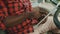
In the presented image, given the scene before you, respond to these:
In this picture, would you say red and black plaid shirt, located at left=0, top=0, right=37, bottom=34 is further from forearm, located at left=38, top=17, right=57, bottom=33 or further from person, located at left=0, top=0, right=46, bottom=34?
forearm, located at left=38, top=17, right=57, bottom=33

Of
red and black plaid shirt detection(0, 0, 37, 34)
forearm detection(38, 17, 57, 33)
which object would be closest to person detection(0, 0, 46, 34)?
red and black plaid shirt detection(0, 0, 37, 34)

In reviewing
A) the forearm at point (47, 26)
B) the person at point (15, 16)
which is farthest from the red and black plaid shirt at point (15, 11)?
the forearm at point (47, 26)

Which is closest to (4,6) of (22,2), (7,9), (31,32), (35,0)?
(7,9)

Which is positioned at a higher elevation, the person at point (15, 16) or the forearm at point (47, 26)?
the person at point (15, 16)

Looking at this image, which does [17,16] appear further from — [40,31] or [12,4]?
[40,31]

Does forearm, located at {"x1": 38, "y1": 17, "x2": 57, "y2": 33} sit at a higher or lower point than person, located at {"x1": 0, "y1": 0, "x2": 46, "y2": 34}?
lower

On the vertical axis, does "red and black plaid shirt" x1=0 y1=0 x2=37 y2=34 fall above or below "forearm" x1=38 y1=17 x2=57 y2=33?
above

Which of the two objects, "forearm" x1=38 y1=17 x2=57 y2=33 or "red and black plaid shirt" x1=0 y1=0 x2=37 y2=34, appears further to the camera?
"forearm" x1=38 y1=17 x2=57 y2=33

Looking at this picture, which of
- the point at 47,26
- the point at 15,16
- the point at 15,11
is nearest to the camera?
the point at 15,16

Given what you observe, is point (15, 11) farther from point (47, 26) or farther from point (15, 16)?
point (47, 26)

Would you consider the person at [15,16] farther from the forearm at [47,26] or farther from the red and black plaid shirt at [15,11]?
the forearm at [47,26]

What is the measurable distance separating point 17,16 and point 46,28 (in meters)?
0.43

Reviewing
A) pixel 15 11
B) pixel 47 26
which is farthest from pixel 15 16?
pixel 47 26

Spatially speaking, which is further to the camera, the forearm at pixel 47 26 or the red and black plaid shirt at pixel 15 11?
the forearm at pixel 47 26
